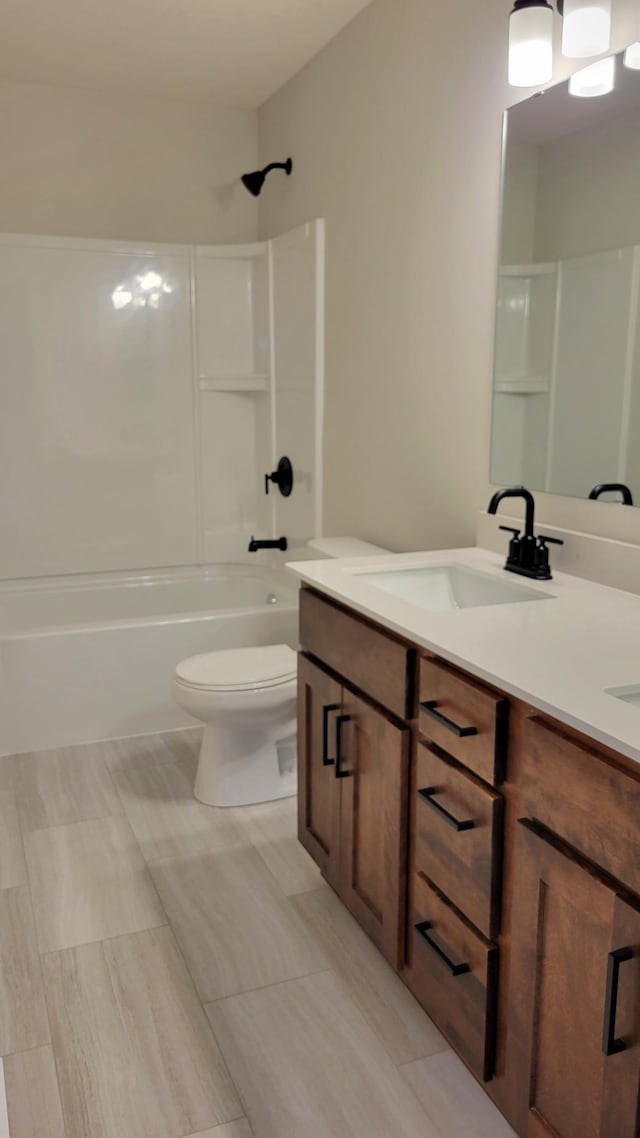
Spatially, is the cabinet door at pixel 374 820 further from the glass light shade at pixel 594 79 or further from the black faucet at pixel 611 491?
the glass light shade at pixel 594 79

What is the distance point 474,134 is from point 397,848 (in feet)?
5.73

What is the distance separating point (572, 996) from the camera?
118 cm

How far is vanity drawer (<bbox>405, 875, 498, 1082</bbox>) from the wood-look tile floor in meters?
0.15

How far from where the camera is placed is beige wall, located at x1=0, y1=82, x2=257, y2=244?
3.52m

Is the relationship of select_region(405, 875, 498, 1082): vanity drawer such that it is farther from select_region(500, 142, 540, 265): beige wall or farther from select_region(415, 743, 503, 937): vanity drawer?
select_region(500, 142, 540, 265): beige wall

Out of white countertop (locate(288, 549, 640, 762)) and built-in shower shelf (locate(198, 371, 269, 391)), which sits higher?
built-in shower shelf (locate(198, 371, 269, 391))

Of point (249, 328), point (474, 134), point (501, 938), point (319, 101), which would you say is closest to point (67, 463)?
point (249, 328)

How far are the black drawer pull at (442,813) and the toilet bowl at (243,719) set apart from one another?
1.02 m

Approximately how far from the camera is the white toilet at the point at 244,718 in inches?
99.6

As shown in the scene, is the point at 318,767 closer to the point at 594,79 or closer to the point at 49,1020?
the point at 49,1020

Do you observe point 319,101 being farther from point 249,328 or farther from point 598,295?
point 598,295

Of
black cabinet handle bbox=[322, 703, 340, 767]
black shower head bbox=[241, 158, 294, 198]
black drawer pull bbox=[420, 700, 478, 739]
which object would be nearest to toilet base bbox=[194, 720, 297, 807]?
black cabinet handle bbox=[322, 703, 340, 767]

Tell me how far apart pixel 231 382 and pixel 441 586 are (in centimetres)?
206

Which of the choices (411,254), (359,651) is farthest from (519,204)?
(359,651)
